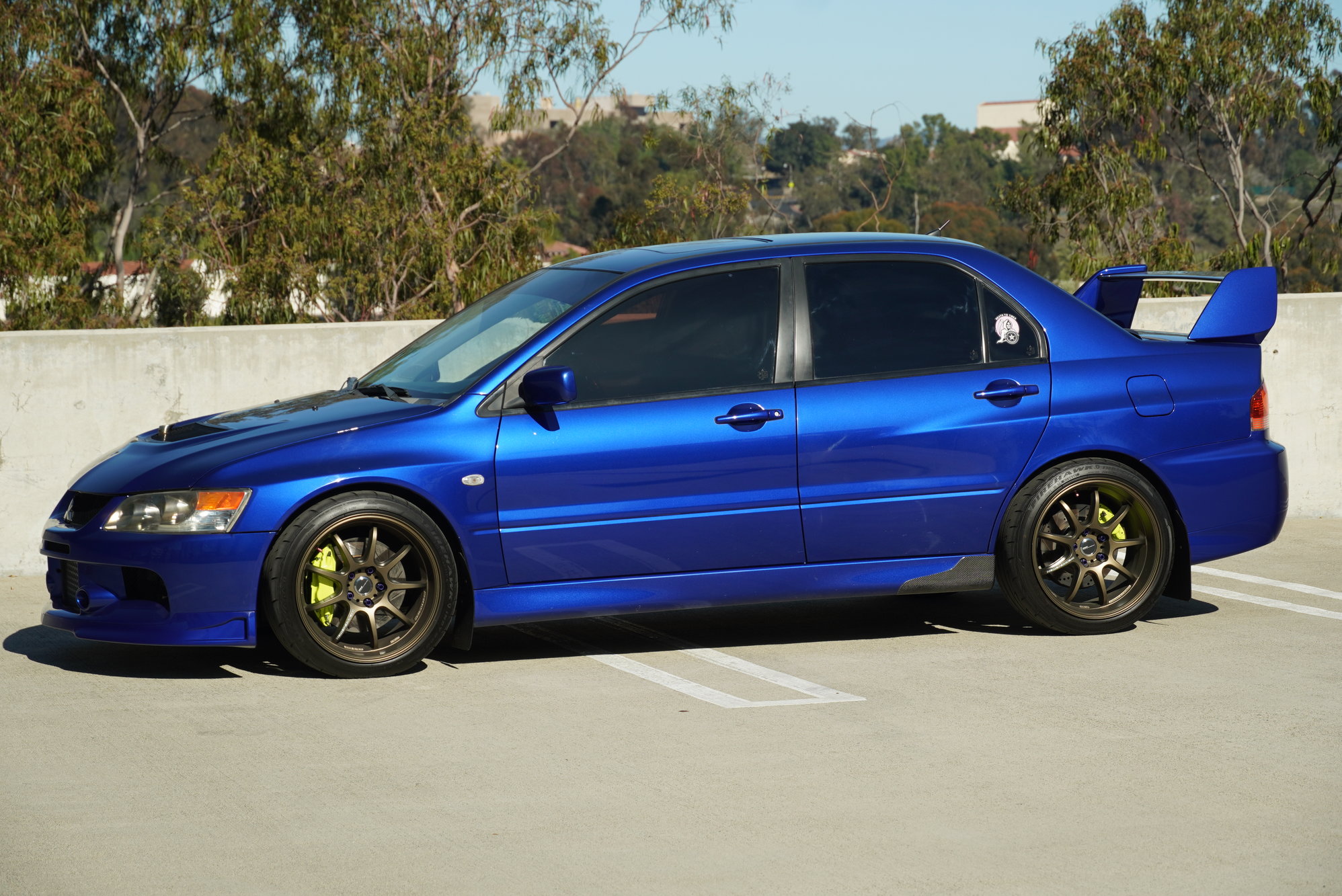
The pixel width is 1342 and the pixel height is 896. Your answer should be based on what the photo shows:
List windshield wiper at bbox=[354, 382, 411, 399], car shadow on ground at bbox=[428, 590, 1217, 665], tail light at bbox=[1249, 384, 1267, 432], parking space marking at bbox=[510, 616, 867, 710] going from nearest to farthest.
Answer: parking space marking at bbox=[510, 616, 867, 710]
windshield wiper at bbox=[354, 382, 411, 399]
car shadow on ground at bbox=[428, 590, 1217, 665]
tail light at bbox=[1249, 384, 1267, 432]

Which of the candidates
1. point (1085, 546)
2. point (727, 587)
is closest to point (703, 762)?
point (727, 587)

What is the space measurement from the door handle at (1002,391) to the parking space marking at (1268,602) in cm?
189

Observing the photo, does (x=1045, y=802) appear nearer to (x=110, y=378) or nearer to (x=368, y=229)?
(x=110, y=378)

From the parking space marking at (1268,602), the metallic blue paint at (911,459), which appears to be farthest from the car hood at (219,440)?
the parking space marking at (1268,602)

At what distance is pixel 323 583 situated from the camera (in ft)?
19.9

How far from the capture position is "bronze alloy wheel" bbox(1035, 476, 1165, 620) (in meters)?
6.75

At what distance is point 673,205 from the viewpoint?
20703 mm

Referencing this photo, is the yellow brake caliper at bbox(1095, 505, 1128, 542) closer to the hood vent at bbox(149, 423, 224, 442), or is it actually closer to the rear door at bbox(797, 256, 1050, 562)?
the rear door at bbox(797, 256, 1050, 562)

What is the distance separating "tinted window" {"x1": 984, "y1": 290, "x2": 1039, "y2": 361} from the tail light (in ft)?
3.45

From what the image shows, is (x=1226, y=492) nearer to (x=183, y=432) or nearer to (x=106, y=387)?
(x=183, y=432)

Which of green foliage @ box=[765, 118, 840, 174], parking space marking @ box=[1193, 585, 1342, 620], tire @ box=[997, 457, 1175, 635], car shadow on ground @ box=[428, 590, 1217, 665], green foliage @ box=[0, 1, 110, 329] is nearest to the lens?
tire @ box=[997, 457, 1175, 635]

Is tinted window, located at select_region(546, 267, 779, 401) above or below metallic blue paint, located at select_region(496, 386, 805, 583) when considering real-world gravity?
above

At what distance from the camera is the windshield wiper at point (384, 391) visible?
6551 mm

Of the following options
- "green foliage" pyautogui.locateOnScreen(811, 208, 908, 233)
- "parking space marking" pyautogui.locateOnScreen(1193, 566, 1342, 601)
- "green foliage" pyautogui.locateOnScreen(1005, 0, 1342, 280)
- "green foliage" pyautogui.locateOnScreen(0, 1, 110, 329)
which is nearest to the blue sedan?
"parking space marking" pyautogui.locateOnScreen(1193, 566, 1342, 601)
